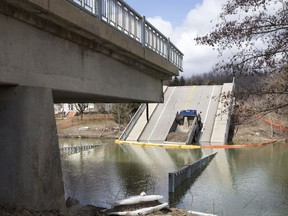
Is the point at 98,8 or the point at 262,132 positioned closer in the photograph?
the point at 98,8

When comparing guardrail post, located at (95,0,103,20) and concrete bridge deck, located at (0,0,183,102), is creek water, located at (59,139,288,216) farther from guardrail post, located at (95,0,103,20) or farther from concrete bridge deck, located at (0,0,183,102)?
guardrail post, located at (95,0,103,20)

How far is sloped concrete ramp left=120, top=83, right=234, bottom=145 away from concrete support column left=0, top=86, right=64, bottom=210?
3196 cm

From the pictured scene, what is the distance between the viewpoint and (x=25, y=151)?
627cm

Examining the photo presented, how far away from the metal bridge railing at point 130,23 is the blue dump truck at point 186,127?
82.5 ft

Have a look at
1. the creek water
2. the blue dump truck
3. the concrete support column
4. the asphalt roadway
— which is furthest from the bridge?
the asphalt roadway

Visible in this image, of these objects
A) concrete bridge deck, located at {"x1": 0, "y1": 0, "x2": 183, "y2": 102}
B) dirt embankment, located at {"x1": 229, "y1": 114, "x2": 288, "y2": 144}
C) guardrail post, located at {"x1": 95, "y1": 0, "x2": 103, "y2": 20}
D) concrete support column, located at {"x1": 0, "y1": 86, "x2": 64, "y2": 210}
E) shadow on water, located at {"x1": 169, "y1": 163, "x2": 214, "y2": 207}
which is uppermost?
guardrail post, located at {"x1": 95, "y1": 0, "x2": 103, "y2": 20}

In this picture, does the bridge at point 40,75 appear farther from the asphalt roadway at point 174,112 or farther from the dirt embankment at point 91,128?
the dirt embankment at point 91,128

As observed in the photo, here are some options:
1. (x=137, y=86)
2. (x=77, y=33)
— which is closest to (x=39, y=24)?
(x=77, y=33)

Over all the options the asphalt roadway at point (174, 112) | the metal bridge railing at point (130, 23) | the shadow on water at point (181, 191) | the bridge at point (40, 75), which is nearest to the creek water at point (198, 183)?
the shadow on water at point (181, 191)

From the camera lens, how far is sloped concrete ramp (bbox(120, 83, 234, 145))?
141 feet

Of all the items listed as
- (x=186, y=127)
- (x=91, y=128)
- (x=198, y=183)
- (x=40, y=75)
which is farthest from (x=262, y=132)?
(x=40, y=75)

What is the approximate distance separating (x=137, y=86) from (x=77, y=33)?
17.8ft

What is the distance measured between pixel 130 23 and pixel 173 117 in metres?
36.0

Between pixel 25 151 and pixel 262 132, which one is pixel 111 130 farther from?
pixel 25 151
